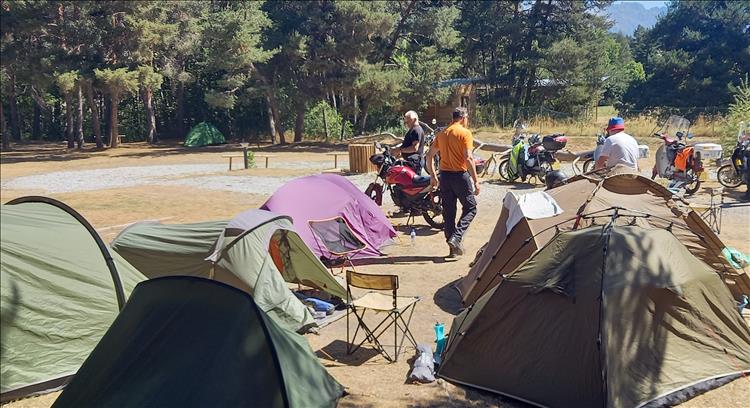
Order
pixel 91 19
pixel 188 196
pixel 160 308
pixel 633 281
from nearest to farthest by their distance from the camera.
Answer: pixel 160 308 → pixel 633 281 → pixel 188 196 → pixel 91 19

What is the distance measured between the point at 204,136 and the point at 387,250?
2488 centimetres

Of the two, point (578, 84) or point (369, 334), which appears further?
point (578, 84)

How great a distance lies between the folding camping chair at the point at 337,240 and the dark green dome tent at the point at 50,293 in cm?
314

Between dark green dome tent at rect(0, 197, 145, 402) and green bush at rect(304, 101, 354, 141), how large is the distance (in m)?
25.9

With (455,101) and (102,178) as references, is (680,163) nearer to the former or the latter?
(102,178)

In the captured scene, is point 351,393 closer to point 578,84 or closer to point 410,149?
point 410,149

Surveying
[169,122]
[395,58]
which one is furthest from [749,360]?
[169,122]

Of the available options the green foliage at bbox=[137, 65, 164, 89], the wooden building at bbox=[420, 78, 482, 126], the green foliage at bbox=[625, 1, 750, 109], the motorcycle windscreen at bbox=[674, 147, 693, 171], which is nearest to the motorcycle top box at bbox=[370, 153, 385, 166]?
the motorcycle windscreen at bbox=[674, 147, 693, 171]

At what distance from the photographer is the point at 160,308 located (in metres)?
4.23

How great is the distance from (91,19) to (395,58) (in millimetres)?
12932

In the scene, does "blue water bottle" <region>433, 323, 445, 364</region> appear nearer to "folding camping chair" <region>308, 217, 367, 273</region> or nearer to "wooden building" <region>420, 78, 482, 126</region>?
"folding camping chair" <region>308, 217, 367, 273</region>

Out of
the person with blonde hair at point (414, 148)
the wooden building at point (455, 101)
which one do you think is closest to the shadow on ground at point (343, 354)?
the person with blonde hair at point (414, 148)

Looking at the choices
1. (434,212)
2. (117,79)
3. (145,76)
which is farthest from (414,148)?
(145,76)

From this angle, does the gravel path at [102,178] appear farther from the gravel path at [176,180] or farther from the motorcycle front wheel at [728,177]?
the motorcycle front wheel at [728,177]
